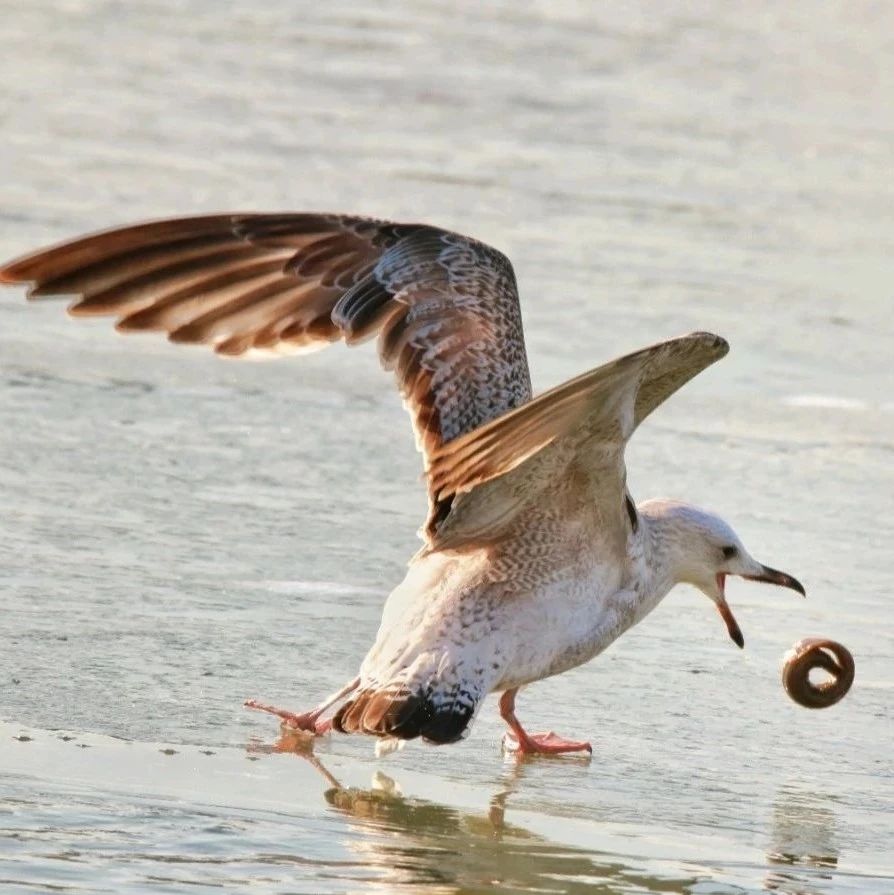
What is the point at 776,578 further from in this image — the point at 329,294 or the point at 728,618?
the point at 329,294

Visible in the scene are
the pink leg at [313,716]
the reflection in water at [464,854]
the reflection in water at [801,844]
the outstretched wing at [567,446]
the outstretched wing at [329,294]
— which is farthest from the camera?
the outstretched wing at [329,294]

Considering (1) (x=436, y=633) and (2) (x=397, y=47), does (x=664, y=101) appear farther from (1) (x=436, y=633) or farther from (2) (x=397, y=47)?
(1) (x=436, y=633)

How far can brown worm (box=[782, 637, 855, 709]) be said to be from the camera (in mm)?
5910

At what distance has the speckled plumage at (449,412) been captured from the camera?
208 inches

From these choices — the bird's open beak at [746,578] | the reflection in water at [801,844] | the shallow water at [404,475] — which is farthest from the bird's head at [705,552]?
the reflection in water at [801,844]

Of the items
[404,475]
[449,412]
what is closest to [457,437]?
[449,412]

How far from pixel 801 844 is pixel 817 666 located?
0.93 m

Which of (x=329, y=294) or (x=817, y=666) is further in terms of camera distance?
(x=329, y=294)

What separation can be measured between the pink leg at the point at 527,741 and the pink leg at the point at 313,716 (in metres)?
0.49

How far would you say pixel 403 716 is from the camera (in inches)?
207

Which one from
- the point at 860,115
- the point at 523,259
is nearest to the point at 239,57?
the point at 860,115

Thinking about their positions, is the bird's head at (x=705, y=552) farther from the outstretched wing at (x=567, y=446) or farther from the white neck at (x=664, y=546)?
the outstretched wing at (x=567, y=446)

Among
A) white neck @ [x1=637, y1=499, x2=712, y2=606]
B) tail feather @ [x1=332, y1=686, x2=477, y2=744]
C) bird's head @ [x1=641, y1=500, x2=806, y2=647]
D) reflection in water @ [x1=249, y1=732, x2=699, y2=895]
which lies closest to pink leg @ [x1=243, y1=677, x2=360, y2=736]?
tail feather @ [x1=332, y1=686, x2=477, y2=744]

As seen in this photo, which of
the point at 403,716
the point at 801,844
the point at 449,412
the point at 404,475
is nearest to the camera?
the point at 801,844
